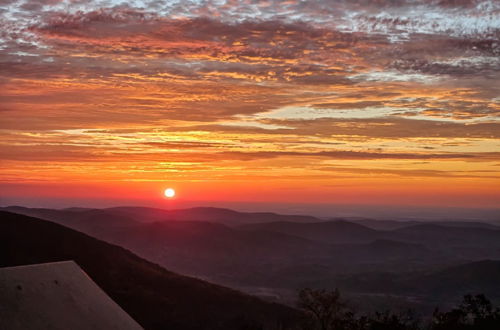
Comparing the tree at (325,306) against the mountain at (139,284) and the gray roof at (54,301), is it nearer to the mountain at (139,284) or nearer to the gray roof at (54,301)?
the gray roof at (54,301)

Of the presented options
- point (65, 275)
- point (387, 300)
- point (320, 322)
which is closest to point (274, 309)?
point (320, 322)

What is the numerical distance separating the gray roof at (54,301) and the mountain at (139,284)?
163ft

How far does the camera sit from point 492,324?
42469 mm

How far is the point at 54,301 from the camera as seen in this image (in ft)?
78.9

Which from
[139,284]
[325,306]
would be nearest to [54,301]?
[325,306]

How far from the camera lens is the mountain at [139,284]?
8044 cm

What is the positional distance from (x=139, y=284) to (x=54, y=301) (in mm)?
69426

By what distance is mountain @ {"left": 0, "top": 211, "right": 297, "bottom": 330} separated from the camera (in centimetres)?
8044

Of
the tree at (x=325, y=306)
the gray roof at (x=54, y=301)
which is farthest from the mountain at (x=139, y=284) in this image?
the gray roof at (x=54, y=301)

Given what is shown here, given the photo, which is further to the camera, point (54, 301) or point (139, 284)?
point (139, 284)

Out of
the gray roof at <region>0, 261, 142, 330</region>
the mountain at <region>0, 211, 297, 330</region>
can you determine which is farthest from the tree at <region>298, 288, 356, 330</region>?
the mountain at <region>0, 211, 297, 330</region>

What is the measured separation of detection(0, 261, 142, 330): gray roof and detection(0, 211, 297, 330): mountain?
49.8 m

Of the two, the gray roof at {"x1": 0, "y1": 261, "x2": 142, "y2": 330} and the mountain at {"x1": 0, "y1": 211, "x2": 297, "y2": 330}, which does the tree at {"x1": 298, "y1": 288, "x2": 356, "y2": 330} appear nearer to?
the gray roof at {"x1": 0, "y1": 261, "x2": 142, "y2": 330}

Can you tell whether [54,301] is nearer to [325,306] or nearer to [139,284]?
[325,306]
